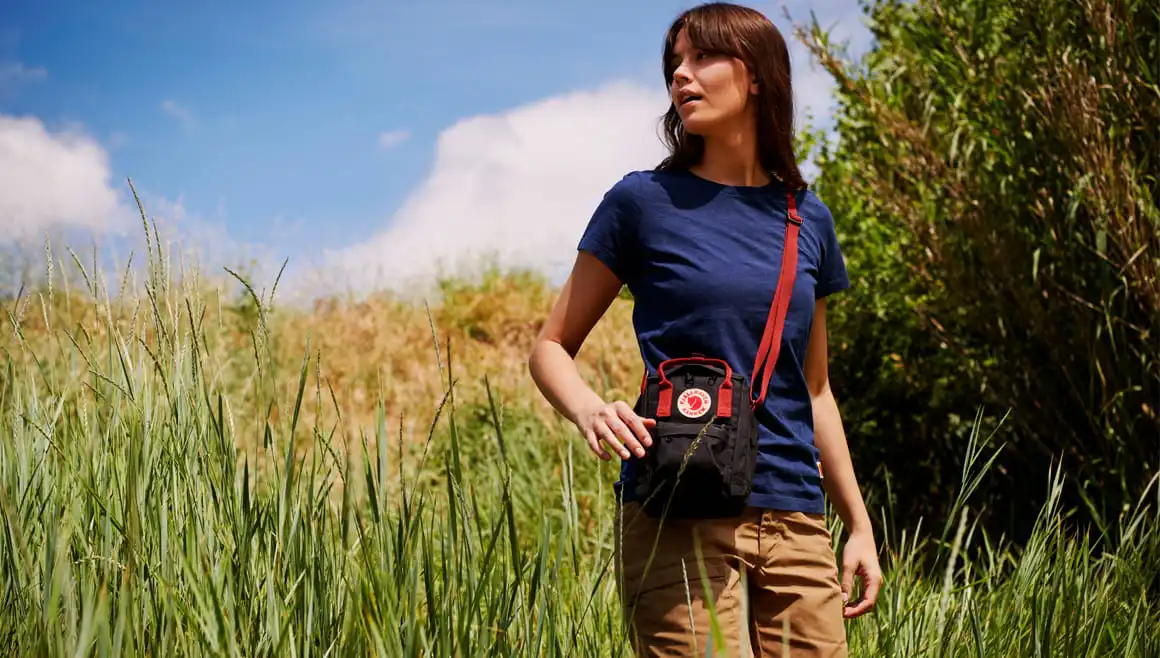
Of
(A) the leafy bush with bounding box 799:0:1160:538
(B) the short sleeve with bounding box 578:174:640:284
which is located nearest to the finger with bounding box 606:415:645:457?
(B) the short sleeve with bounding box 578:174:640:284

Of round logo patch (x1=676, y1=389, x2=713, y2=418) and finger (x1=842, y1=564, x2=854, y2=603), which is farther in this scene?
finger (x1=842, y1=564, x2=854, y2=603)

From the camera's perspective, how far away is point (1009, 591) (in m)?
3.10

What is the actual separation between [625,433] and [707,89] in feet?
2.62

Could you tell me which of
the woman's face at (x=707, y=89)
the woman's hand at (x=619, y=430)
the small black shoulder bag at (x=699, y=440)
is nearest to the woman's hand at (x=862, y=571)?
the small black shoulder bag at (x=699, y=440)

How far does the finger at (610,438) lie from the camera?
6.33 ft

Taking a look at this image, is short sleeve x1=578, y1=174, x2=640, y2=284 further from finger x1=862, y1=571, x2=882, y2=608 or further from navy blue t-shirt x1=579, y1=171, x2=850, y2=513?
finger x1=862, y1=571, x2=882, y2=608

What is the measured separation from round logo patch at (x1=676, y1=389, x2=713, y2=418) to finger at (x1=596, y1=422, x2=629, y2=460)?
0.13 m

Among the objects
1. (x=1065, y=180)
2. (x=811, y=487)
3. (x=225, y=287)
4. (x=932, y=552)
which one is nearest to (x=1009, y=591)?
(x=811, y=487)

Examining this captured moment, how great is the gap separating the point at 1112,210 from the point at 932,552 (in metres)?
2.23

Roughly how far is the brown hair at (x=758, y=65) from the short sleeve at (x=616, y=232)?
0.18m

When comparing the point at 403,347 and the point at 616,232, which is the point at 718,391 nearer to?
the point at 616,232

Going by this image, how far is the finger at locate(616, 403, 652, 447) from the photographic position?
6.33 feet

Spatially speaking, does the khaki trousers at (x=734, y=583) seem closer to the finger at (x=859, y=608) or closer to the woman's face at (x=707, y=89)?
the finger at (x=859, y=608)

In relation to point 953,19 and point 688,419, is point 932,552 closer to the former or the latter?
point 953,19
